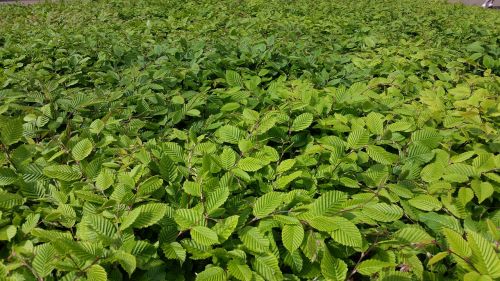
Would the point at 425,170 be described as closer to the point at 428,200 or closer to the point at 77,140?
the point at 428,200

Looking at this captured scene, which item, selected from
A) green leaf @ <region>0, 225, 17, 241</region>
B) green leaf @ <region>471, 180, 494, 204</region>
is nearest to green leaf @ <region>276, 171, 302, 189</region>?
green leaf @ <region>471, 180, 494, 204</region>

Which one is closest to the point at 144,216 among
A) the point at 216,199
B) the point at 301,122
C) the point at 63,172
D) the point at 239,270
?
the point at 216,199

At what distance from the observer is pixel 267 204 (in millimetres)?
1396

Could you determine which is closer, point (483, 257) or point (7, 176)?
point (483, 257)

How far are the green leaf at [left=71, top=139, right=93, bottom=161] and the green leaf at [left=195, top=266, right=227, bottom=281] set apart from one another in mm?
769

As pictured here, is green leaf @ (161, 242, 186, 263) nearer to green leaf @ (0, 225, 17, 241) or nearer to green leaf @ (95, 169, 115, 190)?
green leaf @ (95, 169, 115, 190)

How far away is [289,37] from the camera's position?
4.39 metres

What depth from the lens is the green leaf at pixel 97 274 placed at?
41.8 inches

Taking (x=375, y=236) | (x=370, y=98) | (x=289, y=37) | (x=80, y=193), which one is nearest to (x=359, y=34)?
(x=289, y=37)

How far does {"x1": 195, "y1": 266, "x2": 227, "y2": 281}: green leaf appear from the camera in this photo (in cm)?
121

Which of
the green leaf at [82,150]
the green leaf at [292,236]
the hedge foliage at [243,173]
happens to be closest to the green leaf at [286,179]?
the hedge foliage at [243,173]

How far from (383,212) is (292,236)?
0.39 metres

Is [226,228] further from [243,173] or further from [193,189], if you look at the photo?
[243,173]

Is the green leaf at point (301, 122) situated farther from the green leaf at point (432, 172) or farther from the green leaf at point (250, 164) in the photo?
the green leaf at point (432, 172)
